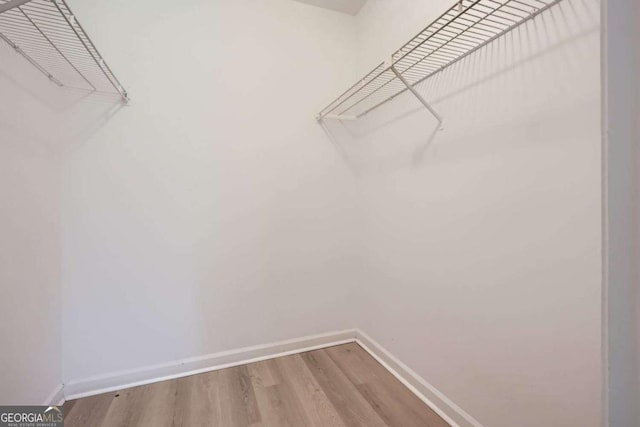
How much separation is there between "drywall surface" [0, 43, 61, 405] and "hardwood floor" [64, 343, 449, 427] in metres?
0.36

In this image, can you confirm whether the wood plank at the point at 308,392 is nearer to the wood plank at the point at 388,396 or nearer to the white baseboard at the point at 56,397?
the wood plank at the point at 388,396

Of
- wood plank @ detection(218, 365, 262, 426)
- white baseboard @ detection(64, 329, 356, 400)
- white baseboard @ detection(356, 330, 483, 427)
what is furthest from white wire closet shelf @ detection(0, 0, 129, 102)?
white baseboard @ detection(356, 330, 483, 427)

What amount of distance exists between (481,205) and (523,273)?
30cm

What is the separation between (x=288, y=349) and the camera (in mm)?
1950

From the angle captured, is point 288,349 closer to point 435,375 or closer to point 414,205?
point 435,375

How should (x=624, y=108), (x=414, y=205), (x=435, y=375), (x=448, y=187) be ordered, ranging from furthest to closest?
1. (x=414, y=205)
2. (x=435, y=375)
3. (x=448, y=187)
4. (x=624, y=108)

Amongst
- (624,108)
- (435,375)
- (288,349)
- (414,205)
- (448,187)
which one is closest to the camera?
(624,108)

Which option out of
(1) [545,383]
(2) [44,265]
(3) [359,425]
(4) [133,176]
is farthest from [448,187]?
(2) [44,265]

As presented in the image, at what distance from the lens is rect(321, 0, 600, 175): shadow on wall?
86 centimetres

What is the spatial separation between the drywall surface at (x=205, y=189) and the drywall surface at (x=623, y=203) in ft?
5.42

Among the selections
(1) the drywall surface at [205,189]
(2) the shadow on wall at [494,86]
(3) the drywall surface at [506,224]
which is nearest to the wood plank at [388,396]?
(3) the drywall surface at [506,224]

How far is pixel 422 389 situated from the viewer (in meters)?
1.50

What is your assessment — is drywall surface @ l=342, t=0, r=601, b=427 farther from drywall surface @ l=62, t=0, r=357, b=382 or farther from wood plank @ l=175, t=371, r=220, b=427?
wood plank @ l=175, t=371, r=220, b=427

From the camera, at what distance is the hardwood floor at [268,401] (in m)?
1.35
